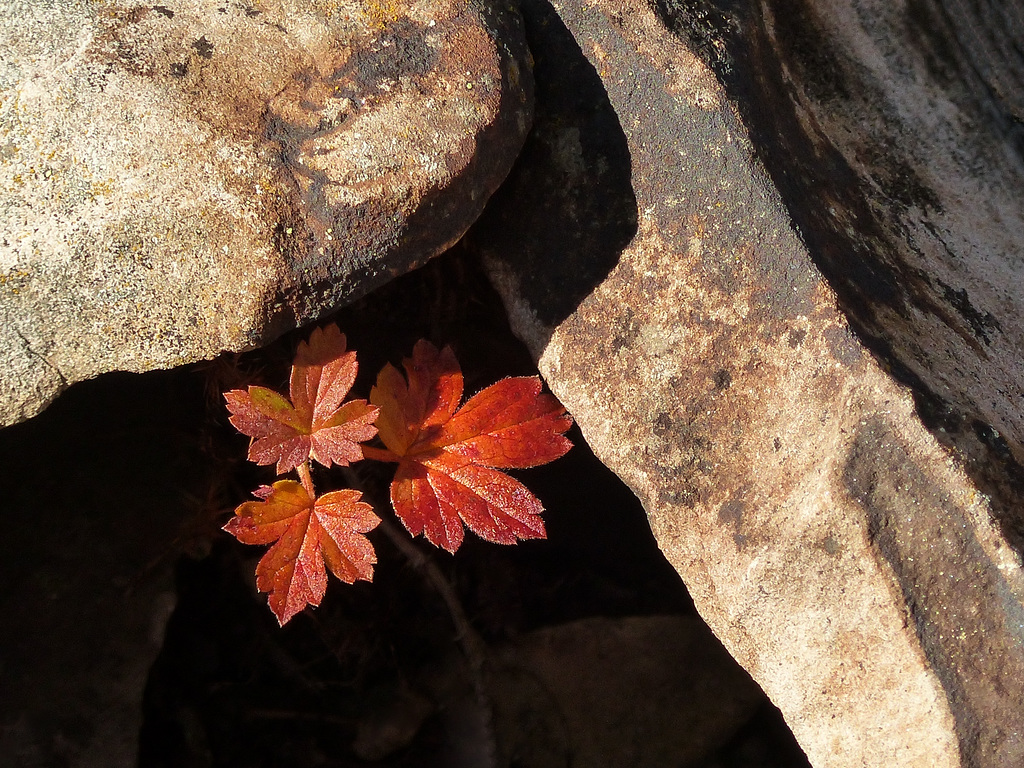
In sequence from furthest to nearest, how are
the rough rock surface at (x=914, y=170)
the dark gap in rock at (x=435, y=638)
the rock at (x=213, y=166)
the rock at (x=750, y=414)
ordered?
the dark gap in rock at (x=435, y=638), the rough rock surface at (x=914, y=170), the rock at (x=750, y=414), the rock at (x=213, y=166)

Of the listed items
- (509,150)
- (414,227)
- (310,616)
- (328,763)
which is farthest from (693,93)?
(328,763)

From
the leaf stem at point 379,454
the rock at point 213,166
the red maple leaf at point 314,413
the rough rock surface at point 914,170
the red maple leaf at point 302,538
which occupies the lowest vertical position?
the red maple leaf at point 302,538

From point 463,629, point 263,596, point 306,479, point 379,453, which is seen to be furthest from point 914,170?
point 263,596

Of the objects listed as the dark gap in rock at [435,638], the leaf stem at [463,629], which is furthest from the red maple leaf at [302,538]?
the leaf stem at [463,629]

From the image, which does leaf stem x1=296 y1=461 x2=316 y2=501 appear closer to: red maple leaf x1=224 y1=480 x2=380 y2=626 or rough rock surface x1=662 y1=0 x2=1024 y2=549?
red maple leaf x1=224 y1=480 x2=380 y2=626

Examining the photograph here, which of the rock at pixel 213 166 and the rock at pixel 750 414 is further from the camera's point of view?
the rock at pixel 750 414

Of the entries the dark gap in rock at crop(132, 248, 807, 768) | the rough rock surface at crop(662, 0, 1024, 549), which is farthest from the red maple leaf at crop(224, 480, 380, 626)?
the rough rock surface at crop(662, 0, 1024, 549)

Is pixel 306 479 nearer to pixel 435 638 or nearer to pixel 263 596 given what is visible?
pixel 263 596

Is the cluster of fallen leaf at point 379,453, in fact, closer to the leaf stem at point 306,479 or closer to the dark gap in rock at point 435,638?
the leaf stem at point 306,479
